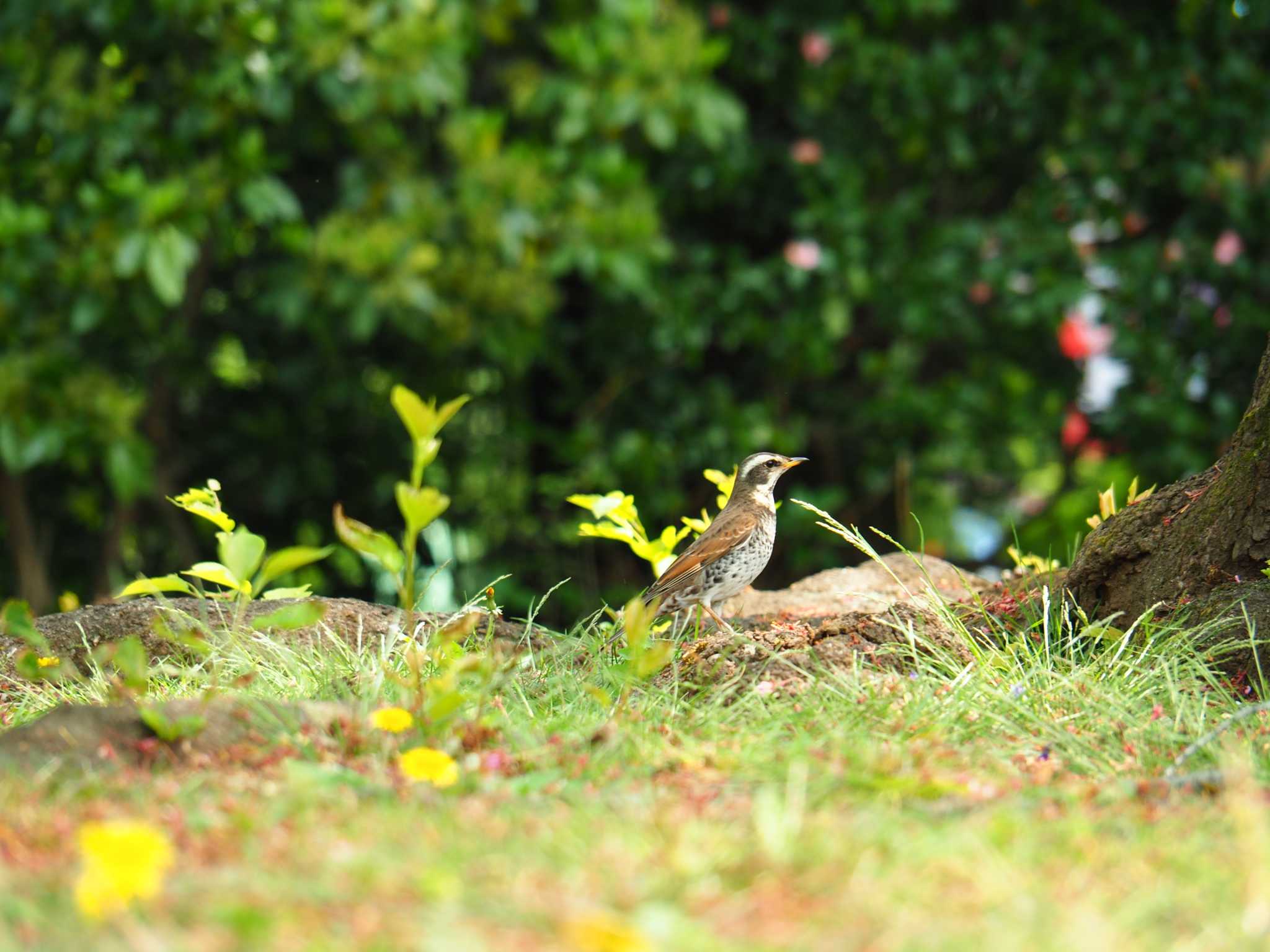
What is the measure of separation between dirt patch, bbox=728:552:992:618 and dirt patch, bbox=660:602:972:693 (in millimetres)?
848

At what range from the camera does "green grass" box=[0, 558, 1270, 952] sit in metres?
1.72

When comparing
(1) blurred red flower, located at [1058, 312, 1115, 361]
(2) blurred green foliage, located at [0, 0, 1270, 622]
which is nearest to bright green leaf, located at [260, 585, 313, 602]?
(2) blurred green foliage, located at [0, 0, 1270, 622]

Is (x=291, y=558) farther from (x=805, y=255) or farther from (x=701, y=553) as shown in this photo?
(x=805, y=255)

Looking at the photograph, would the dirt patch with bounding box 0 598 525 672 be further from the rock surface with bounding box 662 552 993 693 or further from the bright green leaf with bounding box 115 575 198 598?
the rock surface with bounding box 662 552 993 693

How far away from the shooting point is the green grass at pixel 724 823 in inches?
67.7

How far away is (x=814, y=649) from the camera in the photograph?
3.38m

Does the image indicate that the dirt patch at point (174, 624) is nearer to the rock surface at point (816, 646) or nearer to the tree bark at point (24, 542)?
the rock surface at point (816, 646)

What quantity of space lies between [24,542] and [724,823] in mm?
5446

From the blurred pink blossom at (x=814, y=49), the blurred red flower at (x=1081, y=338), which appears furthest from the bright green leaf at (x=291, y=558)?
the blurred red flower at (x=1081, y=338)

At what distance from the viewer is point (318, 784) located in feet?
7.73

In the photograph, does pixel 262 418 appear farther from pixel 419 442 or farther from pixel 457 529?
pixel 419 442

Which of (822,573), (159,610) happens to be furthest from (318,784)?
(822,573)

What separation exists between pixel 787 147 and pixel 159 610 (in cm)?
423

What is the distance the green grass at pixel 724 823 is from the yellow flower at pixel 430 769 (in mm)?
26
